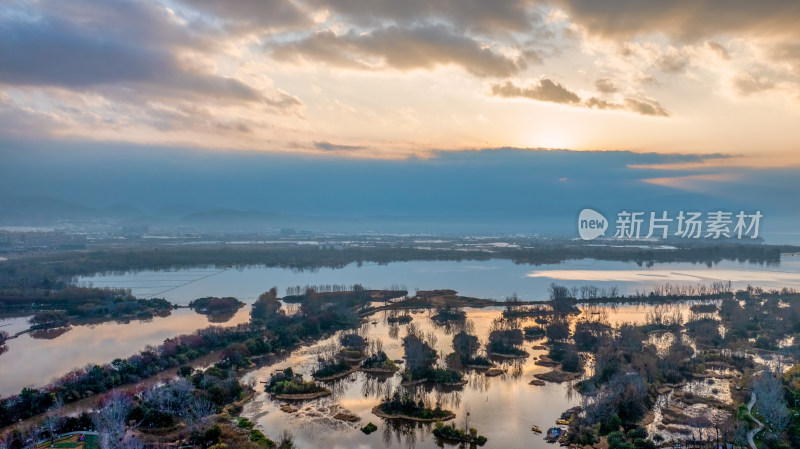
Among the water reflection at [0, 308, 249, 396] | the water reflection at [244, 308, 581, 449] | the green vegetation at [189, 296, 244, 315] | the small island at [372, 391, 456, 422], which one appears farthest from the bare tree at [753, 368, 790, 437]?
the green vegetation at [189, 296, 244, 315]

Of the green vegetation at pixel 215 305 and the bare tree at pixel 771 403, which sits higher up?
the bare tree at pixel 771 403

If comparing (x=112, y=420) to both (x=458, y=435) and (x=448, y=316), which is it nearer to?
(x=458, y=435)

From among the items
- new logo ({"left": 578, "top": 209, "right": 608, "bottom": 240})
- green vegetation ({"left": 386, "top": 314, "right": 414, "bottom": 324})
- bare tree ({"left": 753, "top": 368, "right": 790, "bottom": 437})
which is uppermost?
new logo ({"left": 578, "top": 209, "right": 608, "bottom": 240})

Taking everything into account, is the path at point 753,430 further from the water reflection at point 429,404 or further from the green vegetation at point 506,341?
the green vegetation at point 506,341

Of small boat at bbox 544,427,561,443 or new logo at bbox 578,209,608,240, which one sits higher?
new logo at bbox 578,209,608,240

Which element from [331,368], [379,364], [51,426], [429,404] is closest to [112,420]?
[51,426]

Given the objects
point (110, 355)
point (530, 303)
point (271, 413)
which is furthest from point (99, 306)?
point (530, 303)

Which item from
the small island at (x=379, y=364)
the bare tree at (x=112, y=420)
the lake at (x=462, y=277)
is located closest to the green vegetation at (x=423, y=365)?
the small island at (x=379, y=364)

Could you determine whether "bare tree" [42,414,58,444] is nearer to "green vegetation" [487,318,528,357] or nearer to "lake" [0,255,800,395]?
"lake" [0,255,800,395]
